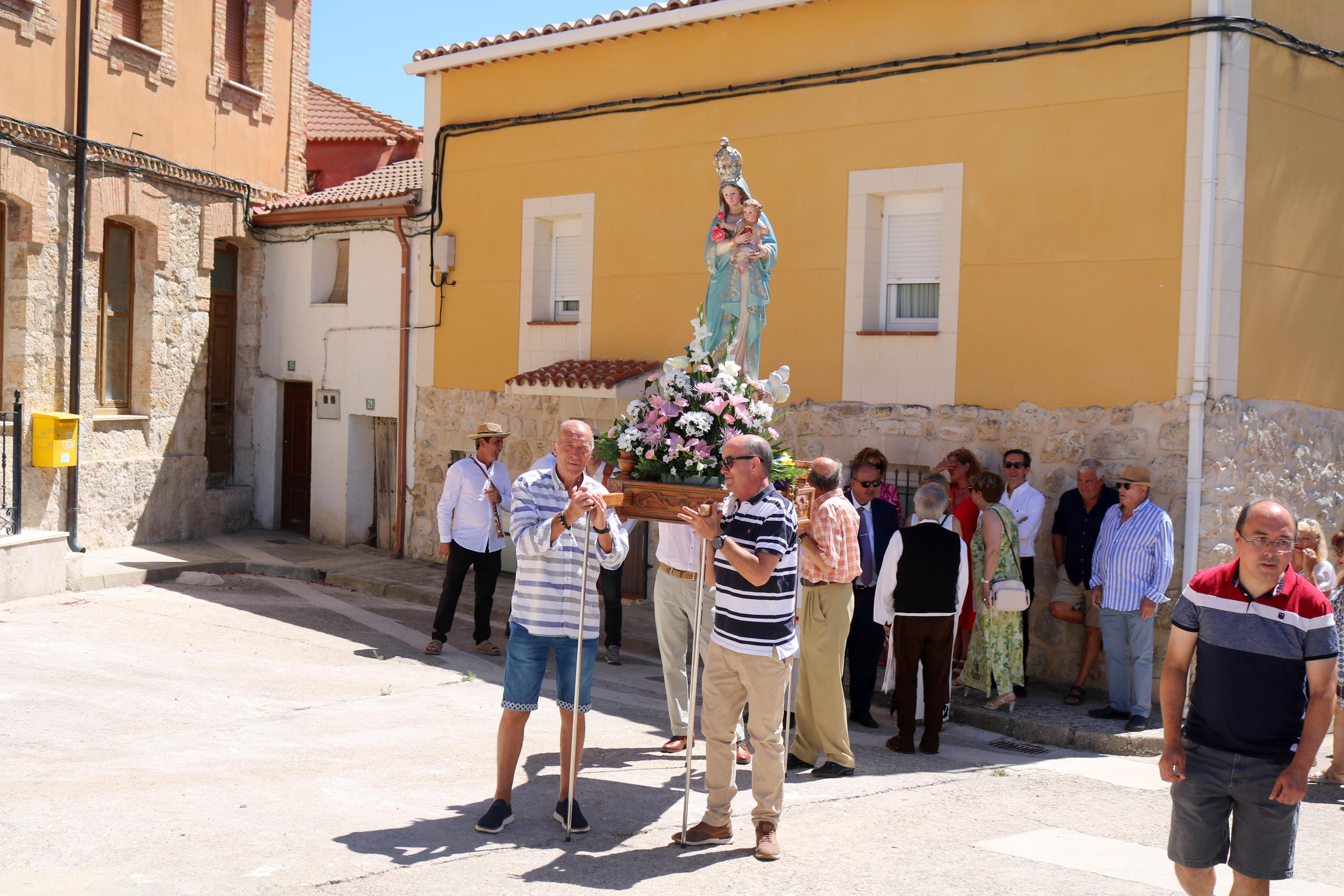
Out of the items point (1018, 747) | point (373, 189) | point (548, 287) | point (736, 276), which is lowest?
point (1018, 747)

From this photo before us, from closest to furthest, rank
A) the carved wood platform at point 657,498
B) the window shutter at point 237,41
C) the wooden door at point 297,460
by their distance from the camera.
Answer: the carved wood platform at point 657,498, the window shutter at point 237,41, the wooden door at point 297,460

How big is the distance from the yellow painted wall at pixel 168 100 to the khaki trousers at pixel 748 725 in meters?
10.4

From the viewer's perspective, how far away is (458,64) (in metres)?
13.6

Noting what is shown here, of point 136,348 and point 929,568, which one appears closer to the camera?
point 929,568

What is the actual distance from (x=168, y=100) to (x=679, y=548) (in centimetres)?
1050

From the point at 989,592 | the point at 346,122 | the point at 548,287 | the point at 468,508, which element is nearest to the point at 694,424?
the point at 989,592

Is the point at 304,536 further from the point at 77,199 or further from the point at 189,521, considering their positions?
the point at 77,199

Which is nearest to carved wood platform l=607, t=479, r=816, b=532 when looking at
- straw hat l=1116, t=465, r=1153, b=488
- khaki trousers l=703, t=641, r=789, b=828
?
khaki trousers l=703, t=641, r=789, b=828

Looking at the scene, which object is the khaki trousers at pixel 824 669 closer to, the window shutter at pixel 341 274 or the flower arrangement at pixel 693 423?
the flower arrangement at pixel 693 423

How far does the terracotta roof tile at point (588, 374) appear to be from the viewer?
1152 cm

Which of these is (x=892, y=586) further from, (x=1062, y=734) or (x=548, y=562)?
(x=548, y=562)

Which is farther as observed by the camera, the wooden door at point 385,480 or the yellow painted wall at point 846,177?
the wooden door at point 385,480

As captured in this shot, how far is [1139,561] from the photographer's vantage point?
7.94 meters

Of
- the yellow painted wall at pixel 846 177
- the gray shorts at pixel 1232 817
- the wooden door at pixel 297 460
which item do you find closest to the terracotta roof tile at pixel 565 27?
the yellow painted wall at pixel 846 177
